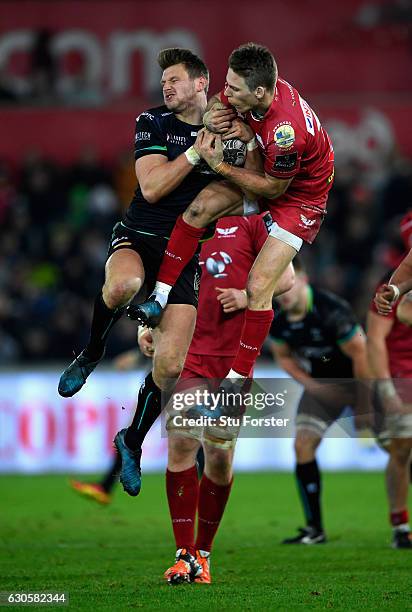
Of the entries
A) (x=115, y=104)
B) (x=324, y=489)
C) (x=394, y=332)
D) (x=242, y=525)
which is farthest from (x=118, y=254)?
(x=115, y=104)

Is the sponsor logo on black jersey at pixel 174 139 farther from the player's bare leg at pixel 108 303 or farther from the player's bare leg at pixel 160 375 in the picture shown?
the player's bare leg at pixel 160 375

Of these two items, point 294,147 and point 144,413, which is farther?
point 144,413

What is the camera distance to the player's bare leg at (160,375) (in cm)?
744

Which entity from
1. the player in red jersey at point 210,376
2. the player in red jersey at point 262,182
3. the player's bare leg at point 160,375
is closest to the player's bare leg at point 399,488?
the player in red jersey at point 210,376

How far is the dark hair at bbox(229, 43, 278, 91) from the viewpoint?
23.7ft

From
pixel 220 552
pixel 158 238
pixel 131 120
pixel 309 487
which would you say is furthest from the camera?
pixel 131 120

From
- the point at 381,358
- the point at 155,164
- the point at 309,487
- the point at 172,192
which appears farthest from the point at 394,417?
the point at 155,164

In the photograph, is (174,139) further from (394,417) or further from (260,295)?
(394,417)

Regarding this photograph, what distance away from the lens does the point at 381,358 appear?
948 cm

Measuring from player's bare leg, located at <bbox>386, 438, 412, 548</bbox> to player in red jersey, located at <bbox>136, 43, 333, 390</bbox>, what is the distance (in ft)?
7.94

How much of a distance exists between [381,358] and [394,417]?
478 millimetres

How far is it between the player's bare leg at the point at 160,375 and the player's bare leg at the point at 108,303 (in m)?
0.31

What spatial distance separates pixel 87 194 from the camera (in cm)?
1895

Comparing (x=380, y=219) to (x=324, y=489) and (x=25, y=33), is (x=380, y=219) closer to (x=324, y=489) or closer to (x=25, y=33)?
(x=324, y=489)
